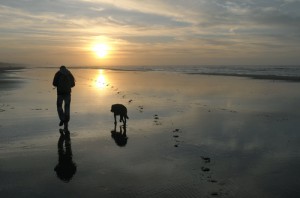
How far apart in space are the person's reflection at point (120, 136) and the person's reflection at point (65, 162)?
4.72 ft

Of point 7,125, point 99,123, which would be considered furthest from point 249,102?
point 7,125

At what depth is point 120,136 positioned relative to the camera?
11.1 m

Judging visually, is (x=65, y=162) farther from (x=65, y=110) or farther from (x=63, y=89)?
(x=63, y=89)

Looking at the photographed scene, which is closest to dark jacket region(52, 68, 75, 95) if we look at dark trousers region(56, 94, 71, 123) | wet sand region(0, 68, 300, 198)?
dark trousers region(56, 94, 71, 123)

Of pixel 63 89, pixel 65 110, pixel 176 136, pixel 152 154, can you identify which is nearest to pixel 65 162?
pixel 152 154

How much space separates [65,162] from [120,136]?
10.2 ft

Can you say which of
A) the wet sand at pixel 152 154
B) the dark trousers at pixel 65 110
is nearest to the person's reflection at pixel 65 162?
the wet sand at pixel 152 154

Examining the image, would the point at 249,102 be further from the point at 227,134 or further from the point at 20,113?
the point at 20,113

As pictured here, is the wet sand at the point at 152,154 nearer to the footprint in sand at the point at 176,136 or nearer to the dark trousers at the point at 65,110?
the footprint in sand at the point at 176,136

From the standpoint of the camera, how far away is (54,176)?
7195 millimetres

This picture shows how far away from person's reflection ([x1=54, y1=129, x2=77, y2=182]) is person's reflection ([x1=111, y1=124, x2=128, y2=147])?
4.72 feet

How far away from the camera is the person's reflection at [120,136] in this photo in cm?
1026

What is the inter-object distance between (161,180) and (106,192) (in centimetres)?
125

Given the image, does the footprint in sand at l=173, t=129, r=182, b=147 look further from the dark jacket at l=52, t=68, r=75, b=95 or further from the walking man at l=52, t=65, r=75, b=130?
the dark jacket at l=52, t=68, r=75, b=95
